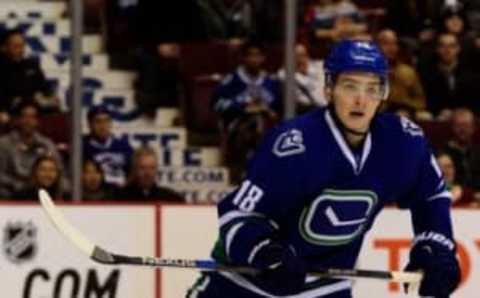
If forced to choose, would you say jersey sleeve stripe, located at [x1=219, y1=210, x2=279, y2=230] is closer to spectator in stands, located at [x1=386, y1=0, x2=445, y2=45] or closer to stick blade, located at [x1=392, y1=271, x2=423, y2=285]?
stick blade, located at [x1=392, y1=271, x2=423, y2=285]

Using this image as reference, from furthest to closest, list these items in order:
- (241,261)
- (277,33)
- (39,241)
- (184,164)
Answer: (277,33) → (184,164) → (39,241) → (241,261)

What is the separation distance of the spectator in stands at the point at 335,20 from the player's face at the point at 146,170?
141 cm

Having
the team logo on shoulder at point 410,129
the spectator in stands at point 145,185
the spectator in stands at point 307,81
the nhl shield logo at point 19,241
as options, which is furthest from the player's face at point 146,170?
the team logo on shoulder at point 410,129

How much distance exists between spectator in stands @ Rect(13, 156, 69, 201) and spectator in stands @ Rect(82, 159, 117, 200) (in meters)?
0.13

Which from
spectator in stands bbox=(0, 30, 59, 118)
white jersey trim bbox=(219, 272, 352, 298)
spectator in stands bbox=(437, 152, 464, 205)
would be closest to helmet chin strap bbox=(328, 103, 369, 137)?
white jersey trim bbox=(219, 272, 352, 298)

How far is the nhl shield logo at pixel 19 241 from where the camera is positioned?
20.3 feet

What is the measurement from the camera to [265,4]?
8.37 meters

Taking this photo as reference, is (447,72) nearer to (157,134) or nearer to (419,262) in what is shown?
(157,134)

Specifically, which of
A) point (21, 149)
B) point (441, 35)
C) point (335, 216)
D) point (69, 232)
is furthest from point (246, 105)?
point (335, 216)

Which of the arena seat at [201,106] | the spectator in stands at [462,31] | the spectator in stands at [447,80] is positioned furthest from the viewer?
the spectator in stands at [462,31]

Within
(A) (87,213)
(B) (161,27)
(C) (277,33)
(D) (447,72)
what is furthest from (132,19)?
(A) (87,213)

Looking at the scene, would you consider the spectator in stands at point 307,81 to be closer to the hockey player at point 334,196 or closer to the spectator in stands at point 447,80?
the spectator in stands at point 447,80

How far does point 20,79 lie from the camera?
7.72m

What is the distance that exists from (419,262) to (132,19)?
411 cm
